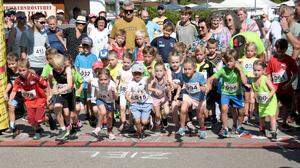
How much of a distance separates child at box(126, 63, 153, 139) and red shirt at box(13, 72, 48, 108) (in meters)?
1.40

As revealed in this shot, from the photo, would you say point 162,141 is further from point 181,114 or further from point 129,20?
point 129,20

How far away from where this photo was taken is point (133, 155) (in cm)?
810

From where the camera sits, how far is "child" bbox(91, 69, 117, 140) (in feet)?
29.9

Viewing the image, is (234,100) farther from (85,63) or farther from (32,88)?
(32,88)

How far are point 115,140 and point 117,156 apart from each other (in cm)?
104

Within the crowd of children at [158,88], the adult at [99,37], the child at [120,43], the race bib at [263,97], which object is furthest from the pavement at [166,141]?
the adult at [99,37]

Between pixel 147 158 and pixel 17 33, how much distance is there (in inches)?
185

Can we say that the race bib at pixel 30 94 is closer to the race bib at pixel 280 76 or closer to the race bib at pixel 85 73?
the race bib at pixel 85 73

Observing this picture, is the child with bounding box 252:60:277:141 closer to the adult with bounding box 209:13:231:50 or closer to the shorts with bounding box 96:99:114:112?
the adult with bounding box 209:13:231:50

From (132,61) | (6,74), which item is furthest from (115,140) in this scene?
(6,74)

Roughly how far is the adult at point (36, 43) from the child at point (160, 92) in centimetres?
279

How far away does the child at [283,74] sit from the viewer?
30.9 feet

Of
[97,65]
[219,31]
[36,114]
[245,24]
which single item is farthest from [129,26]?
[36,114]

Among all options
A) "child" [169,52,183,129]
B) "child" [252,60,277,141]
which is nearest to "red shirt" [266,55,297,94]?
"child" [252,60,277,141]
